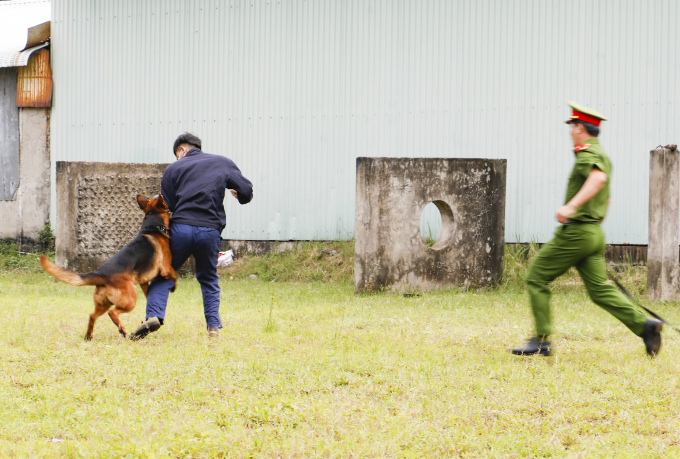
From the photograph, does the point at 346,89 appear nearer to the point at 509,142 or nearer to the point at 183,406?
the point at 509,142

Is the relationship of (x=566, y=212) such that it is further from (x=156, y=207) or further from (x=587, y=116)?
(x=156, y=207)

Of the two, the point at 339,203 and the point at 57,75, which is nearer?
the point at 339,203

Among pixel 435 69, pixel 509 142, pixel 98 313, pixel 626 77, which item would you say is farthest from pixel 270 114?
pixel 98 313

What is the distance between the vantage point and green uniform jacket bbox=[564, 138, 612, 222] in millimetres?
4961

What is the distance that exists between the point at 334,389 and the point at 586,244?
2.02 meters

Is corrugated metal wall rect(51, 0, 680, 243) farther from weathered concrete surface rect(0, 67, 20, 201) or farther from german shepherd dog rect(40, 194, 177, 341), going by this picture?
german shepherd dog rect(40, 194, 177, 341)

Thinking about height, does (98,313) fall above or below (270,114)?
below

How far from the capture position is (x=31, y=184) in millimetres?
14914

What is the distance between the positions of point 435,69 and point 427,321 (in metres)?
6.24

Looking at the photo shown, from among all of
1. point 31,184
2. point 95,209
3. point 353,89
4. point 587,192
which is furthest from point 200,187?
point 31,184

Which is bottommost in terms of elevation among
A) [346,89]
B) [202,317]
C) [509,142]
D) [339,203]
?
[202,317]

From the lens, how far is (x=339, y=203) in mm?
12859

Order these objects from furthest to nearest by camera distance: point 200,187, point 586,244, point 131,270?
point 200,187 → point 131,270 → point 586,244

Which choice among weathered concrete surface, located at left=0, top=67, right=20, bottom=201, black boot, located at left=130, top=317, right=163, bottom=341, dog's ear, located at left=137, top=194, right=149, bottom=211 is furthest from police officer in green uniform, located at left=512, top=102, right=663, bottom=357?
weathered concrete surface, located at left=0, top=67, right=20, bottom=201
